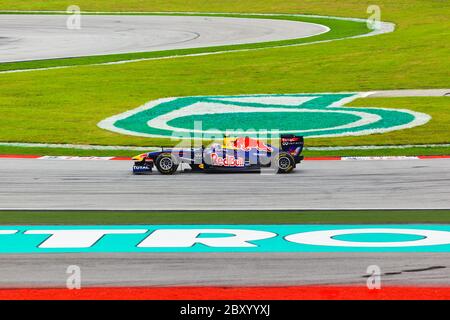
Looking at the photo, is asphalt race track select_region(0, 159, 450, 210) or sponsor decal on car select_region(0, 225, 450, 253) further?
asphalt race track select_region(0, 159, 450, 210)

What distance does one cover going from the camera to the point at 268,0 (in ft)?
287

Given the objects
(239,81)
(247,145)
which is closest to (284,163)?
(247,145)

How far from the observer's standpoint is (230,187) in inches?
954

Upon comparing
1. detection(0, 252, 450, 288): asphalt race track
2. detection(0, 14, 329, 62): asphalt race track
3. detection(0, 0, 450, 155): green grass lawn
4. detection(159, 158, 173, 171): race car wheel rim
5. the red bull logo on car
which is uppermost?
detection(0, 14, 329, 62): asphalt race track

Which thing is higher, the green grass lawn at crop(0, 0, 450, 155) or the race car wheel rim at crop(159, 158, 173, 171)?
the green grass lawn at crop(0, 0, 450, 155)

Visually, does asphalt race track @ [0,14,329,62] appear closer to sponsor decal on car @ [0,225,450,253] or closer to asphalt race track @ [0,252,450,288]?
sponsor decal on car @ [0,225,450,253]

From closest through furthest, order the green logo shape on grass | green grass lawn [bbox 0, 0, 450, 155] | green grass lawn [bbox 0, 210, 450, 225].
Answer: green grass lawn [bbox 0, 210, 450, 225] < the green logo shape on grass < green grass lawn [bbox 0, 0, 450, 155]

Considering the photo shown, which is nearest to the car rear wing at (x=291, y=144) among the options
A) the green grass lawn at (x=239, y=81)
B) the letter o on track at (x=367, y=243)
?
the green grass lawn at (x=239, y=81)

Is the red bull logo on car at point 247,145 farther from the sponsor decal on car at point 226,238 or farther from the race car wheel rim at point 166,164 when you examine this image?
the sponsor decal on car at point 226,238

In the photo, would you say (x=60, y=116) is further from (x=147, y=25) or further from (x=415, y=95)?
(x=147, y=25)

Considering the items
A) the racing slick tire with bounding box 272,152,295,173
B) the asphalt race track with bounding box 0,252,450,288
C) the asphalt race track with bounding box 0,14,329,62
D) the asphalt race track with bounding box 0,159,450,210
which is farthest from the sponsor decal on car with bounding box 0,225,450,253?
the asphalt race track with bounding box 0,14,329,62

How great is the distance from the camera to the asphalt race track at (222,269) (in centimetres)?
1462

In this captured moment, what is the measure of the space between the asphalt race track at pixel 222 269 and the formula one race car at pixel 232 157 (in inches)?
404

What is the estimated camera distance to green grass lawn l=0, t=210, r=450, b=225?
19516mm
